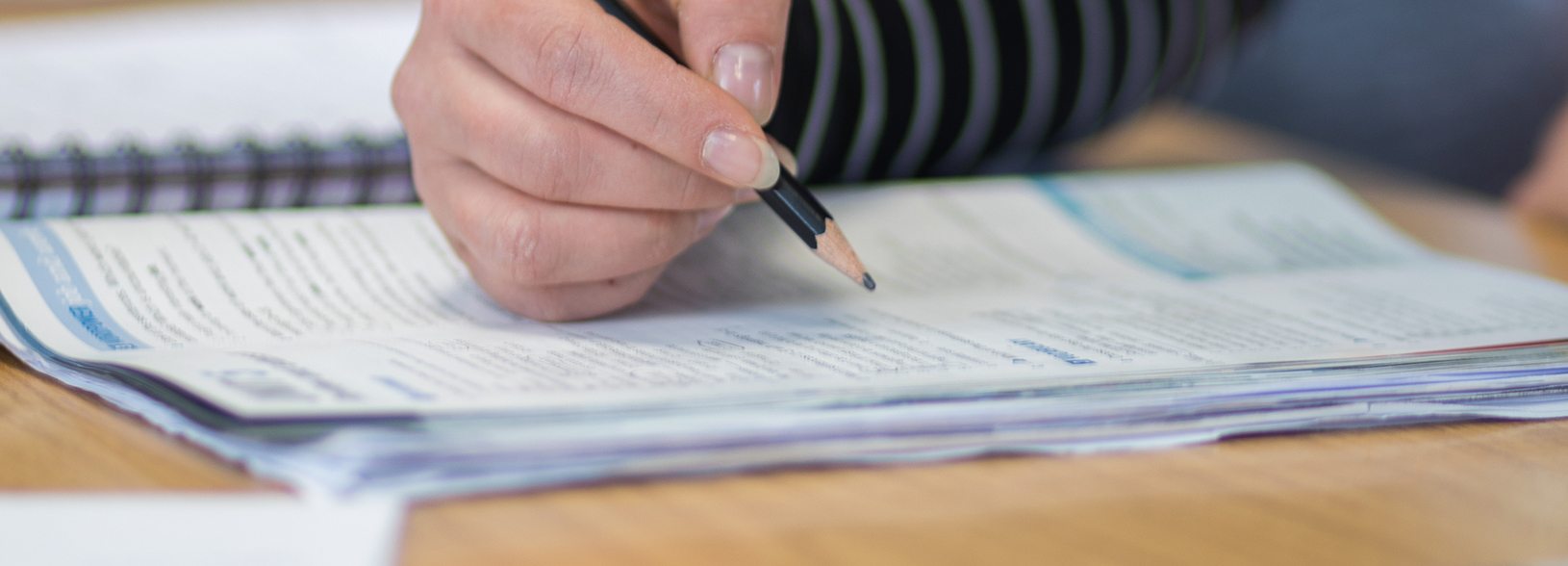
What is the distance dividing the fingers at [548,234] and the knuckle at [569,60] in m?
0.05

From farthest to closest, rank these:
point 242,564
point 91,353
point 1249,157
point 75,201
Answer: point 1249,157, point 75,201, point 91,353, point 242,564

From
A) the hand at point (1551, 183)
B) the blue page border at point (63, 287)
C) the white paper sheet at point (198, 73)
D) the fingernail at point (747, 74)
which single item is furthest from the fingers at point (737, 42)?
the hand at point (1551, 183)

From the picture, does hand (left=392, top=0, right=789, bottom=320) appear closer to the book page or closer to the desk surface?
the book page

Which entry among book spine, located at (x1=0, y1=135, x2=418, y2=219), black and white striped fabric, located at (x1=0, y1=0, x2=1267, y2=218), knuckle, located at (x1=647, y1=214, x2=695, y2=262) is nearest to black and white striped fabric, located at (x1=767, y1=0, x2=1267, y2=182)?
black and white striped fabric, located at (x1=0, y1=0, x2=1267, y2=218)

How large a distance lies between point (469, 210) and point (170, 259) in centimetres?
14

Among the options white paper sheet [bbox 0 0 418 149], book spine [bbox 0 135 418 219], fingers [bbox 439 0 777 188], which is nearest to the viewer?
fingers [bbox 439 0 777 188]

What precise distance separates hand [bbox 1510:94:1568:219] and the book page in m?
0.22

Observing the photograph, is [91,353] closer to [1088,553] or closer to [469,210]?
[469,210]

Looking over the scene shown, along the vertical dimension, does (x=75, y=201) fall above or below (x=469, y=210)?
below

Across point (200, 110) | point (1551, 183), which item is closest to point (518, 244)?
point (200, 110)

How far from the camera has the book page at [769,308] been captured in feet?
1.08

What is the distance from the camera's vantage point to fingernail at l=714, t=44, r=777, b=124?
38 cm

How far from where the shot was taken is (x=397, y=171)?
57cm

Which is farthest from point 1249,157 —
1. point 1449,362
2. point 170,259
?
point 170,259
